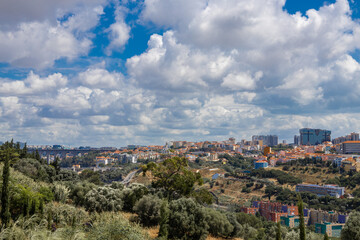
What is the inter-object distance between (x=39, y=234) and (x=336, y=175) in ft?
330

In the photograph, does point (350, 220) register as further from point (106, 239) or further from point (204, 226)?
point (106, 239)

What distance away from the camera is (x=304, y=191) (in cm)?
8256

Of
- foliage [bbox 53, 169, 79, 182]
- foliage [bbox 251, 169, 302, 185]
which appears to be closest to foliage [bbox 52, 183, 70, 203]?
foliage [bbox 53, 169, 79, 182]

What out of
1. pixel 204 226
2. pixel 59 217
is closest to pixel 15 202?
pixel 59 217

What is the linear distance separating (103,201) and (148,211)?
11.3 feet

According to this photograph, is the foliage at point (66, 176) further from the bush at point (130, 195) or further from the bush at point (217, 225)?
the bush at point (217, 225)

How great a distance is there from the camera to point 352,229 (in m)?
17.6

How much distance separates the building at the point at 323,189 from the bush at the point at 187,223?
71575 mm

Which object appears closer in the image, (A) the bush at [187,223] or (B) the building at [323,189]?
(A) the bush at [187,223]

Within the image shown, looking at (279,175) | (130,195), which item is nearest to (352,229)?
(130,195)

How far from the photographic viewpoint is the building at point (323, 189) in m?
80.1

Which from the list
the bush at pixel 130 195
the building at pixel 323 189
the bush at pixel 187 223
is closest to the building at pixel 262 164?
the building at pixel 323 189

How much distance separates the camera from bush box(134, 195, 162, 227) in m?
18.0

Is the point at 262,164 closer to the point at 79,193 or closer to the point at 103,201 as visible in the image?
the point at 79,193
